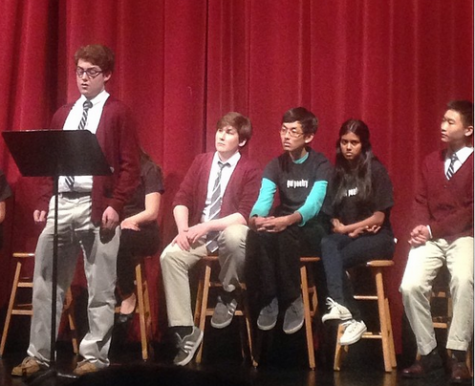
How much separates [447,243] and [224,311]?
1117 millimetres

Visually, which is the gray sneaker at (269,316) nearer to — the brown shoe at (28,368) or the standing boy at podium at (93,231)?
the standing boy at podium at (93,231)

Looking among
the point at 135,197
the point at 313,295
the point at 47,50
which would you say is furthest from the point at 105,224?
the point at 47,50

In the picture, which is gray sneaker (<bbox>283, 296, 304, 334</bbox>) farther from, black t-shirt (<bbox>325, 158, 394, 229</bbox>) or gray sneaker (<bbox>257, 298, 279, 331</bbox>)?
black t-shirt (<bbox>325, 158, 394, 229</bbox>)

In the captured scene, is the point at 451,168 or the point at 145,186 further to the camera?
the point at 145,186

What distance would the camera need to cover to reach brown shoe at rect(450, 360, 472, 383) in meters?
3.38

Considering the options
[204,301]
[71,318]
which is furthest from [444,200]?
[71,318]

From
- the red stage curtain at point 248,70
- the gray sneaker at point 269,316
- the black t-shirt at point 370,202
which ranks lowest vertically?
the gray sneaker at point 269,316

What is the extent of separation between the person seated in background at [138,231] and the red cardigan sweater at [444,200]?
4.43 ft

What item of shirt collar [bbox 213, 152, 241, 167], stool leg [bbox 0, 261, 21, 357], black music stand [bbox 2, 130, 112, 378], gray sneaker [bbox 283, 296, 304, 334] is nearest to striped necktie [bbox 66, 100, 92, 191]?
black music stand [bbox 2, 130, 112, 378]

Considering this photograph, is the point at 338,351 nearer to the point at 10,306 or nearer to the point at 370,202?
the point at 370,202

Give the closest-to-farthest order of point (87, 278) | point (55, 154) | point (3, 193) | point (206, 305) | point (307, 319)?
point (55, 154) < point (87, 278) < point (307, 319) < point (206, 305) < point (3, 193)

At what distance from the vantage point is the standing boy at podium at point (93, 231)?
3.39 meters

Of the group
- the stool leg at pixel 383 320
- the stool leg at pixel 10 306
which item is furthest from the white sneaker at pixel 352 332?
the stool leg at pixel 10 306

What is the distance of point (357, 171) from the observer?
3.97 metres
